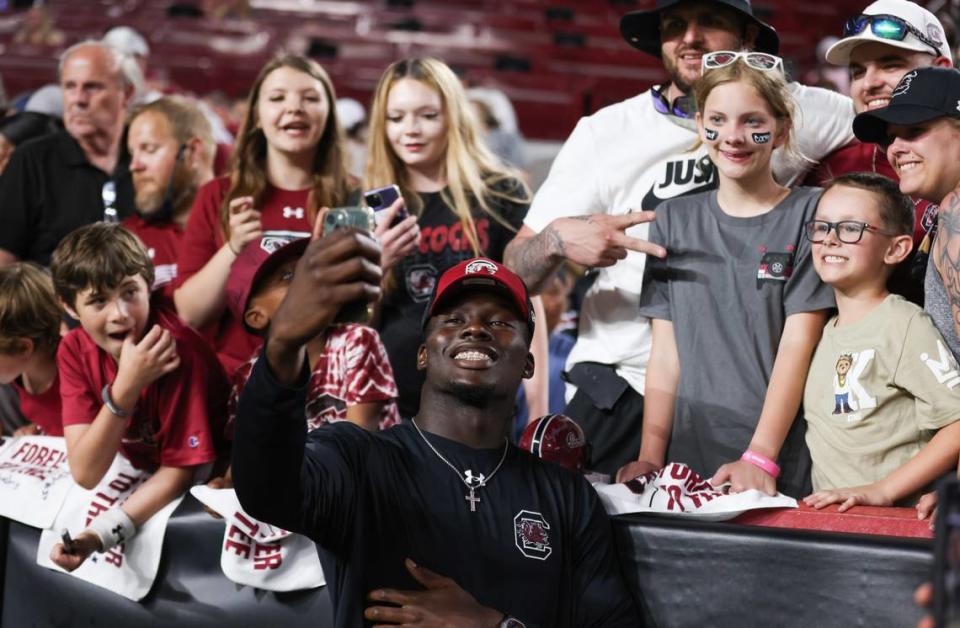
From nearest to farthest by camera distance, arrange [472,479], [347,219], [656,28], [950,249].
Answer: [347,219]
[950,249]
[472,479]
[656,28]

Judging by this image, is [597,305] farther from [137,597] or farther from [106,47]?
[106,47]

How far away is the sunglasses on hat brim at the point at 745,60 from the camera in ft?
10.4

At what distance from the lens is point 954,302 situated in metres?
2.69

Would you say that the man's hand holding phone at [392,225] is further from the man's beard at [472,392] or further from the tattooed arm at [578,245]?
the man's beard at [472,392]

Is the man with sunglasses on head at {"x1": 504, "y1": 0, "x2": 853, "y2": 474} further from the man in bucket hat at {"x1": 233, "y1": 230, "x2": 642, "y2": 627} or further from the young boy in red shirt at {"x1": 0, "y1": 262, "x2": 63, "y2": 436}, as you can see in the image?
the young boy in red shirt at {"x1": 0, "y1": 262, "x2": 63, "y2": 436}

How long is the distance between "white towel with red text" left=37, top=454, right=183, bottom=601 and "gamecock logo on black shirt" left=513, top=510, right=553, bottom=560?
3.86ft

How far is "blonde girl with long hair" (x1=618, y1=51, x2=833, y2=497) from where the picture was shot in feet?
10.1

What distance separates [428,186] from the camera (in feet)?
13.8

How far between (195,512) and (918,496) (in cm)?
189

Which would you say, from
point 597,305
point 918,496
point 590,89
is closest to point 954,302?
point 918,496

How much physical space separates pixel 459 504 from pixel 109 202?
8.63 ft

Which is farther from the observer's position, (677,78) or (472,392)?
(677,78)

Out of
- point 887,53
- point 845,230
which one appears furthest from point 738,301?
point 887,53

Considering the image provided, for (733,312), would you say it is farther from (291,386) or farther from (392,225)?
(291,386)
